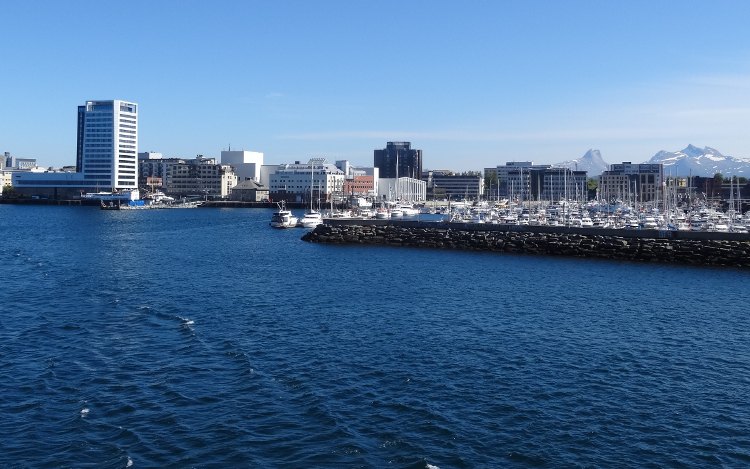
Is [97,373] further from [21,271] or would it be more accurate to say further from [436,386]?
[21,271]

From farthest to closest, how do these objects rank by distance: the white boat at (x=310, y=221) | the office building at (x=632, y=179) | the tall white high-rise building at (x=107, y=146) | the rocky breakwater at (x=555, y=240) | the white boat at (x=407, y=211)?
1. the office building at (x=632, y=179)
2. the tall white high-rise building at (x=107, y=146)
3. the white boat at (x=407, y=211)
4. the white boat at (x=310, y=221)
5. the rocky breakwater at (x=555, y=240)

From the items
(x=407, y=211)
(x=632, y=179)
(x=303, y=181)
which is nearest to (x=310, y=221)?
(x=407, y=211)

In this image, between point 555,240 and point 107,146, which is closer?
point 555,240

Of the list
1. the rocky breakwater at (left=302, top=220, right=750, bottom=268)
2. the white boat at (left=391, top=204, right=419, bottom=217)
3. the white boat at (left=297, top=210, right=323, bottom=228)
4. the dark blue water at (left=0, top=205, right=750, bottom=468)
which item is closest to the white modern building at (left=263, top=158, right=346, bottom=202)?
the white boat at (left=391, top=204, right=419, bottom=217)

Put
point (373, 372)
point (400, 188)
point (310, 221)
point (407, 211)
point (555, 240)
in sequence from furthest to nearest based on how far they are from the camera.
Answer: point (400, 188) → point (407, 211) → point (310, 221) → point (555, 240) → point (373, 372)

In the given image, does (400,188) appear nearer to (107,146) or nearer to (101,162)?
(107,146)

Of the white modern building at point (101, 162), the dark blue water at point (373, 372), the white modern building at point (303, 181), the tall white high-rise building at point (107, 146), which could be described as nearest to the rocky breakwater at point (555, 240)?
the dark blue water at point (373, 372)

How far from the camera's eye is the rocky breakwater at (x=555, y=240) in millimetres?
38219

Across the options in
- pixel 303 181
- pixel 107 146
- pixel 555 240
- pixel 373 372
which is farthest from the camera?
pixel 303 181

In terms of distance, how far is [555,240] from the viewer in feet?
143

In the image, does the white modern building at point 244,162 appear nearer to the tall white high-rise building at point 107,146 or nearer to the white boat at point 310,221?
the tall white high-rise building at point 107,146

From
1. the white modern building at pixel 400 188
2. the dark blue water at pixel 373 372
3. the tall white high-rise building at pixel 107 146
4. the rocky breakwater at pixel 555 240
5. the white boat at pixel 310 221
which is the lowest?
the dark blue water at pixel 373 372

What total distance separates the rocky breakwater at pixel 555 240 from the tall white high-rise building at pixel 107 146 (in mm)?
94819

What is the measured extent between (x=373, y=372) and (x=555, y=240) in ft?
97.3
